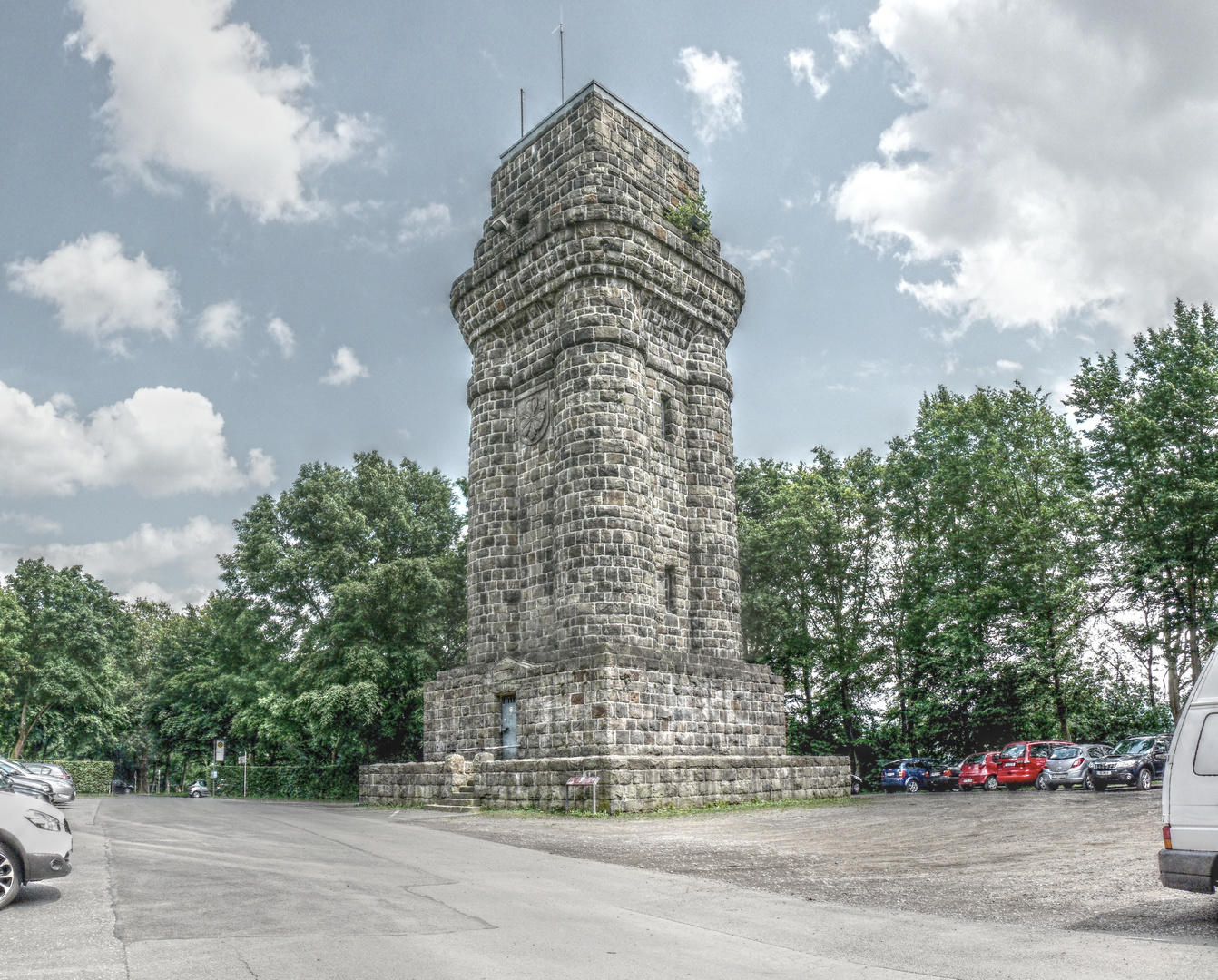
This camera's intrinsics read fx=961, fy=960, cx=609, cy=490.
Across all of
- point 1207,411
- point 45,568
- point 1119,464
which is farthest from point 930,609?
→ point 45,568

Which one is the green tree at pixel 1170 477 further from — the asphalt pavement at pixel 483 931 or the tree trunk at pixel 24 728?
the tree trunk at pixel 24 728

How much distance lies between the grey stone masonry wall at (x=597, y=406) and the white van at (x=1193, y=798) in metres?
13.6

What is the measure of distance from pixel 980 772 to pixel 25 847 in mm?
29300

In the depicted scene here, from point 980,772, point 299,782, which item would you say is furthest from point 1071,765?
point 299,782

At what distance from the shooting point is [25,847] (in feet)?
25.0

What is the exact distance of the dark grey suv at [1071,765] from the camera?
87.8 ft

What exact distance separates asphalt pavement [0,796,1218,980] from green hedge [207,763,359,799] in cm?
2531

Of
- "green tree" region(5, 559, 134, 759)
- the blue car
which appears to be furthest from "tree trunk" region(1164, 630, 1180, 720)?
"green tree" region(5, 559, 134, 759)

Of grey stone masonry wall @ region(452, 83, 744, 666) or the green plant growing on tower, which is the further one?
the green plant growing on tower

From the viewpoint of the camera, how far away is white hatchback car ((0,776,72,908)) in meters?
7.57

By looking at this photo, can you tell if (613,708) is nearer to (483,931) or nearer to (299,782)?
(483,931)

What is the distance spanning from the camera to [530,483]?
23859mm

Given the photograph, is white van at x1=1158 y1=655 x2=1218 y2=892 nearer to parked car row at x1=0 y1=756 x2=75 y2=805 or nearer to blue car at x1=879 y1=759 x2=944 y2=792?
parked car row at x1=0 y1=756 x2=75 y2=805

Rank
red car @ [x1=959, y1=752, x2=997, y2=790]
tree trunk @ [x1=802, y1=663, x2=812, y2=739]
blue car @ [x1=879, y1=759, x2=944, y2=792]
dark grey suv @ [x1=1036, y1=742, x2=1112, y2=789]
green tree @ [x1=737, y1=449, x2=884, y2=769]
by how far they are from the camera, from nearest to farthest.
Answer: dark grey suv @ [x1=1036, y1=742, x2=1112, y2=789] < red car @ [x1=959, y1=752, x2=997, y2=790] < blue car @ [x1=879, y1=759, x2=944, y2=792] < green tree @ [x1=737, y1=449, x2=884, y2=769] < tree trunk @ [x1=802, y1=663, x2=812, y2=739]
